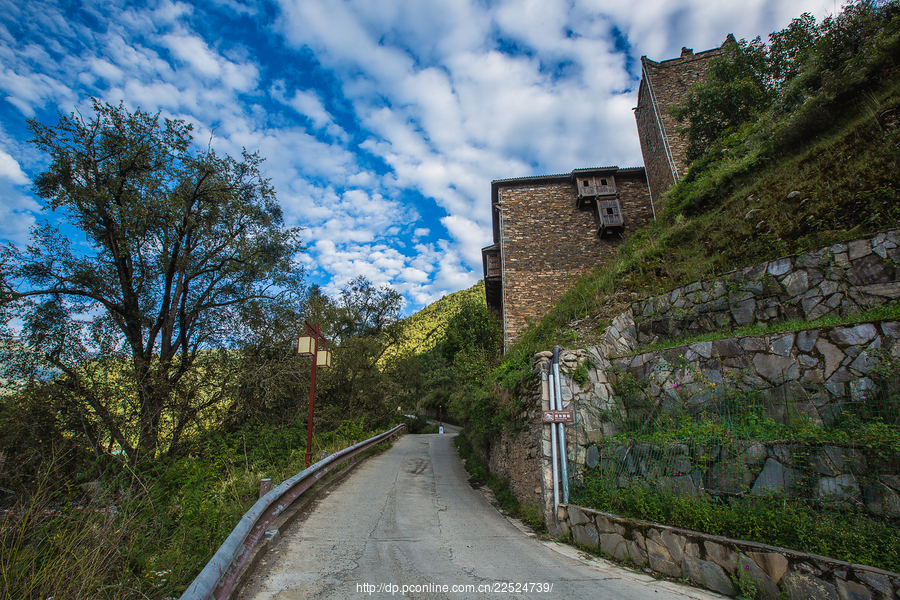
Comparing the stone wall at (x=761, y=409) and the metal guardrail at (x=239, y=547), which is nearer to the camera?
the metal guardrail at (x=239, y=547)

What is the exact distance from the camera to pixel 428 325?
4959cm

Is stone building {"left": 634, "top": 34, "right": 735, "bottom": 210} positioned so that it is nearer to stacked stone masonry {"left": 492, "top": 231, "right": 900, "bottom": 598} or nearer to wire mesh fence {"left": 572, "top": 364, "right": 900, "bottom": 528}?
stacked stone masonry {"left": 492, "top": 231, "right": 900, "bottom": 598}

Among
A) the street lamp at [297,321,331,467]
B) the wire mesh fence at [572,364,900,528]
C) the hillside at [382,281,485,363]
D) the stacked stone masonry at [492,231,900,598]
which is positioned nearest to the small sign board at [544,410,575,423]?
the stacked stone masonry at [492,231,900,598]

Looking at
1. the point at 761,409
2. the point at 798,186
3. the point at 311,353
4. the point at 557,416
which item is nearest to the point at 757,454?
the point at 761,409

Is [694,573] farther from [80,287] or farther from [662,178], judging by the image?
[662,178]

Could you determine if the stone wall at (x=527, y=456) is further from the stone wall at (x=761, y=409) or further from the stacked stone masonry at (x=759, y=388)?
the stone wall at (x=761, y=409)

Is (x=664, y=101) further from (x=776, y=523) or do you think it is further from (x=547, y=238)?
(x=776, y=523)

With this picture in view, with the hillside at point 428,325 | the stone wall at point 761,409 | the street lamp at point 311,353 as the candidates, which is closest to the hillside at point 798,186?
the stone wall at point 761,409

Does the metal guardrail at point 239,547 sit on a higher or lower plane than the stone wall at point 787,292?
lower

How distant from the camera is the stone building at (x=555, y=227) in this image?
57.8 ft

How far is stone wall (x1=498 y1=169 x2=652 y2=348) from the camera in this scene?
57.6ft

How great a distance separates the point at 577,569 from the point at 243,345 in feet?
39.4

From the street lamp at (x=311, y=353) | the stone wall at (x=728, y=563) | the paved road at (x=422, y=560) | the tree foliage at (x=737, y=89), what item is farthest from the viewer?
the tree foliage at (x=737, y=89)

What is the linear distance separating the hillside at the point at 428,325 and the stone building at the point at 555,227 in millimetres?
4303
